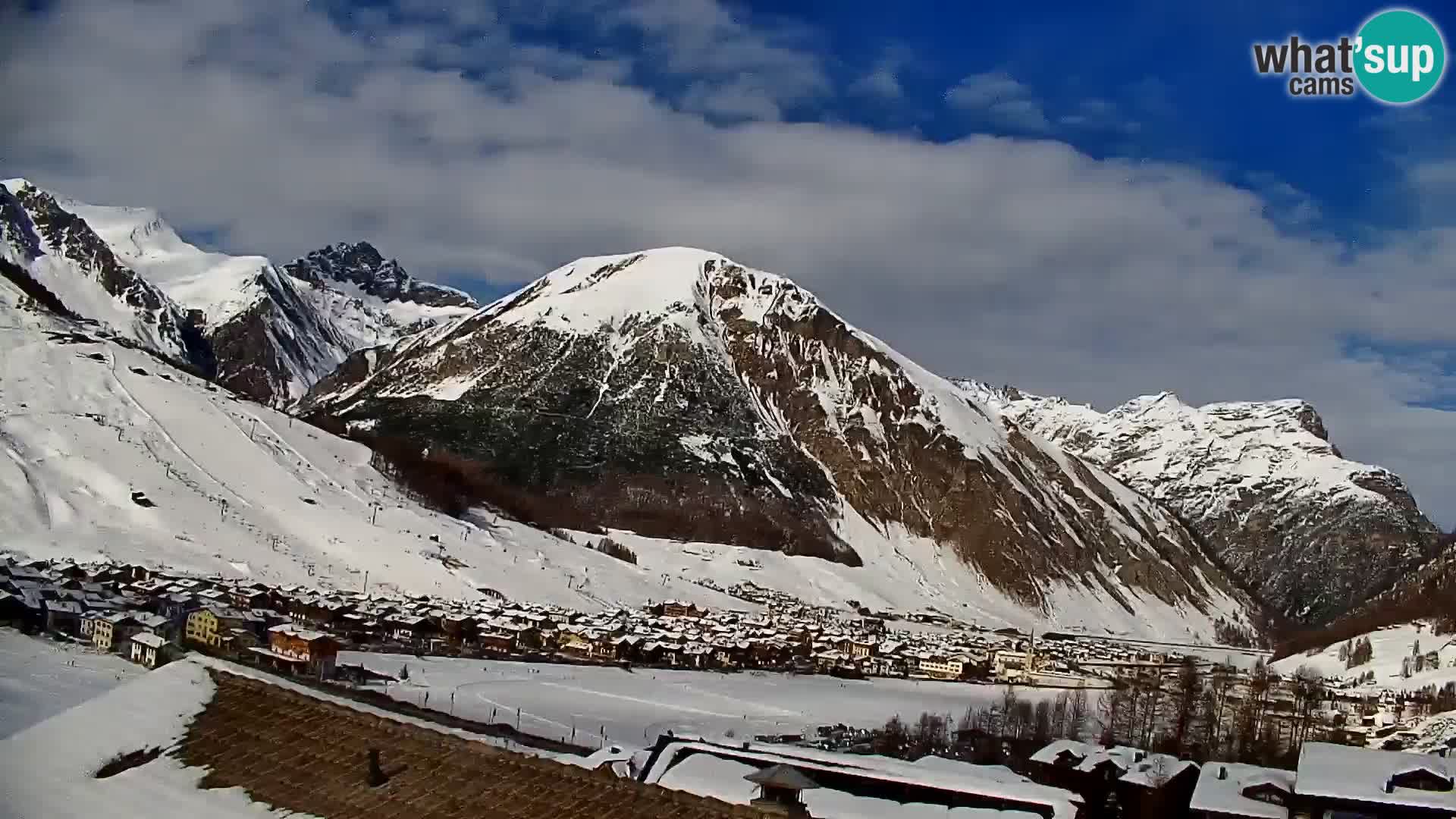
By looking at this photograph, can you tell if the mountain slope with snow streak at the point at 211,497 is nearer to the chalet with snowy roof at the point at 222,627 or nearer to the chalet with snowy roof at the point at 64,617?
the chalet with snowy roof at the point at 222,627

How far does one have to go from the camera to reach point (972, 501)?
152 meters

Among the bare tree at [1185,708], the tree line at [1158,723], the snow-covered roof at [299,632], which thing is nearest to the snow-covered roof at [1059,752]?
the tree line at [1158,723]

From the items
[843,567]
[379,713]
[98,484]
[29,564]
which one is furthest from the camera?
[843,567]

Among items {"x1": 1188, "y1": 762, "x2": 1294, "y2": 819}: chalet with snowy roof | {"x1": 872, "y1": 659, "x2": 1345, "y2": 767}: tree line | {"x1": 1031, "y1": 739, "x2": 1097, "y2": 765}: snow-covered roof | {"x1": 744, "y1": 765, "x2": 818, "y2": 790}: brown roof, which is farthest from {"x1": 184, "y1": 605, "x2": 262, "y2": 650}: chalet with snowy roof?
{"x1": 744, "y1": 765, "x2": 818, "y2": 790}: brown roof

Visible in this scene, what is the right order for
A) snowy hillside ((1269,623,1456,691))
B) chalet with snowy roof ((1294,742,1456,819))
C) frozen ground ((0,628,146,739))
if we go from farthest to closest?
snowy hillside ((1269,623,1456,691)), frozen ground ((0,628,146,739)), chalet with snowy roof ((1294,742,1456,819))

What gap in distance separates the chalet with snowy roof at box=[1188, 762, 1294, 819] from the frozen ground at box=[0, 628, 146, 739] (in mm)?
16721

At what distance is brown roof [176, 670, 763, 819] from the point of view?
301 inches

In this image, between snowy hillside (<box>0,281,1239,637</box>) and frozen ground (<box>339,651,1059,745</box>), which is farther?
snowy hillside (<box>0,281,1239,637</box>)

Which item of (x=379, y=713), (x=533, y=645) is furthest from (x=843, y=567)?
(x=379, y=713)

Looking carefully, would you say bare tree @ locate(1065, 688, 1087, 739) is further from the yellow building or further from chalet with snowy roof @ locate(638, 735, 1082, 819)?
the yellow building

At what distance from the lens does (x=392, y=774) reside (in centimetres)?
798

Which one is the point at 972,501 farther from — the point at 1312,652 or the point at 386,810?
the point at 386,810

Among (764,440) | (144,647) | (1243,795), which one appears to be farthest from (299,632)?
(764,440)

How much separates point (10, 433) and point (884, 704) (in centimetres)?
5246
